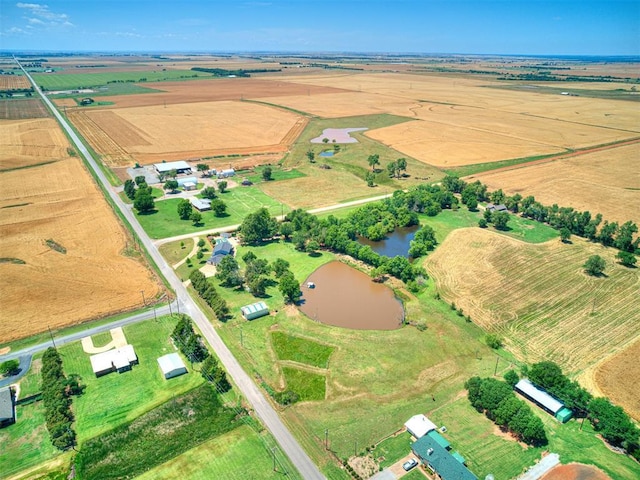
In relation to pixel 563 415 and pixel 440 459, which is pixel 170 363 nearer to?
pixel 440 459

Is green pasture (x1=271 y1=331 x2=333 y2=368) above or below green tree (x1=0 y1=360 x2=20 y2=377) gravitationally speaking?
below

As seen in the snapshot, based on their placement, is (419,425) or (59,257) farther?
(59,257)

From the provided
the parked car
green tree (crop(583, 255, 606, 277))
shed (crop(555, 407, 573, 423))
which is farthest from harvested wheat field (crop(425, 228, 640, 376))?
the parked car

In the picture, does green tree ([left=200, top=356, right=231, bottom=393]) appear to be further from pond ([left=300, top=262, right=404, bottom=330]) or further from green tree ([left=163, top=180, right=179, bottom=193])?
green tree ([left=163, top=180, right=179, bottom=193])

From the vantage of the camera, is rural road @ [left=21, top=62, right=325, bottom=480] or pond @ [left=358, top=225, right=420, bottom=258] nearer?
rural road @ [left=21, top=62, right=325, bottom=480]

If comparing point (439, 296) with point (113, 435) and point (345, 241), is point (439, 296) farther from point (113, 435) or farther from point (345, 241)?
point (113, 435)

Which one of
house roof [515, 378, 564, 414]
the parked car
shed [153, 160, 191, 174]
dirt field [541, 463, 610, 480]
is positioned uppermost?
shed [153, 160, 191, 174]

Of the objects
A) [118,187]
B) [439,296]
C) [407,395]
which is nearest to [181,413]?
[407,395]

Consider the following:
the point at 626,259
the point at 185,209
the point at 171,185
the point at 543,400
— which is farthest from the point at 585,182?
the point at 171,185
